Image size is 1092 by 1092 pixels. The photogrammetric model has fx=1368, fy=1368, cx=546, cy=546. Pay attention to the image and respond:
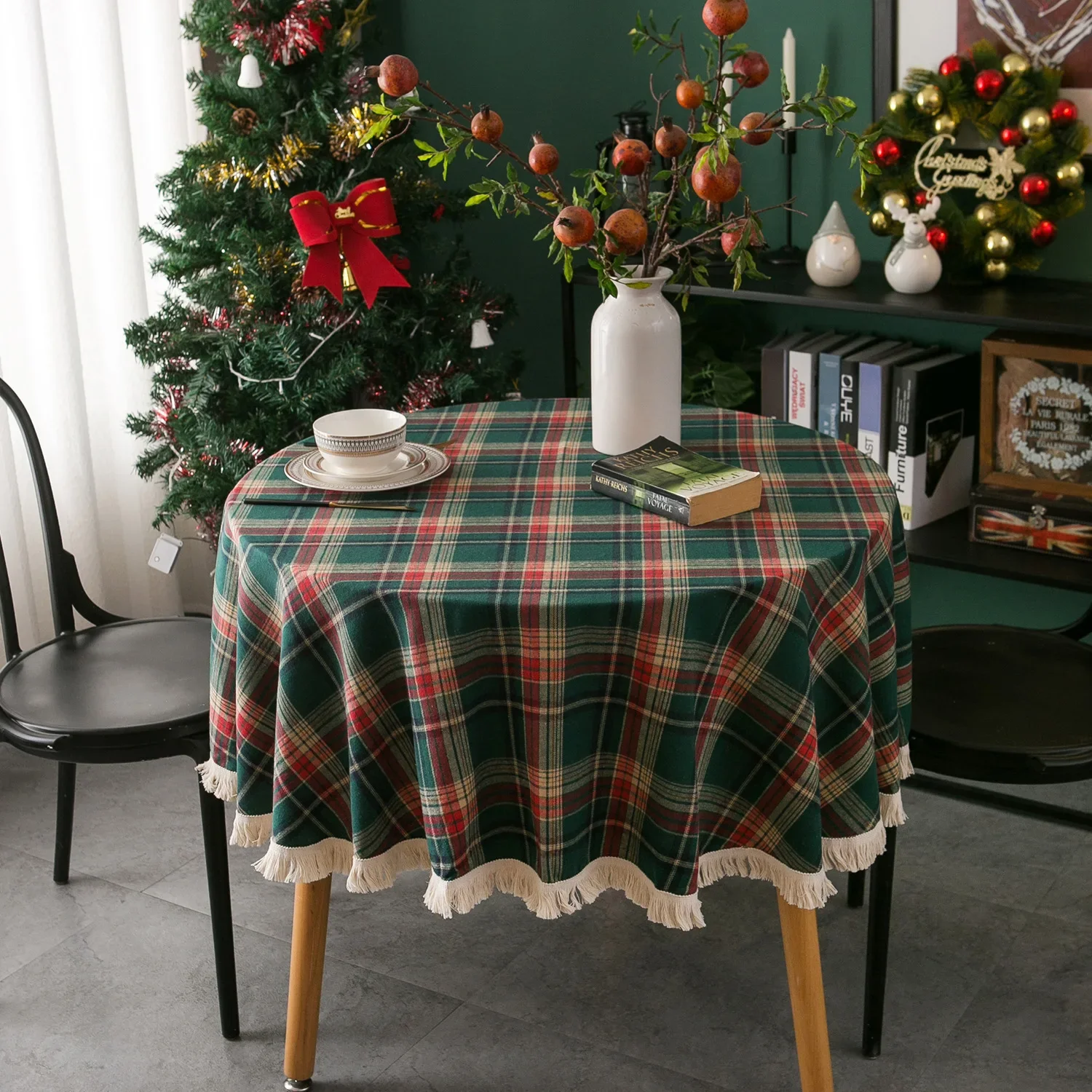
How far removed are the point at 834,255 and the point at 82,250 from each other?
145 centimetres

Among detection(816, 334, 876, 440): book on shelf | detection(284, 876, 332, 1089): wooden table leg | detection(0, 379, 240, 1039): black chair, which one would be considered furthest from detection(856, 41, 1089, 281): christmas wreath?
detection(284, 876, 332, 1089): wooden table leg

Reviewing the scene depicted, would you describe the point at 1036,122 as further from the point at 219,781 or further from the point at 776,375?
the point at 219,781

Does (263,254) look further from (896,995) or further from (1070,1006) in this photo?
(1070,1006)

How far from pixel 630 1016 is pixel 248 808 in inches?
25.7

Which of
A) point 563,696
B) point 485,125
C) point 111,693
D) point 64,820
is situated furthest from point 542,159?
point 64,820

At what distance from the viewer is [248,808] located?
1609 mm

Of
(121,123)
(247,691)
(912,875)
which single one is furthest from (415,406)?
(912,875)

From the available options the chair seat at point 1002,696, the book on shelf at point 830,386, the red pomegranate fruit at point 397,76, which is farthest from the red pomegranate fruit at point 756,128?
the book on shelf at point 830,386

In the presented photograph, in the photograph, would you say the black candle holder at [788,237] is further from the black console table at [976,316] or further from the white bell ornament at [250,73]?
the white bell ornament at [250,73]

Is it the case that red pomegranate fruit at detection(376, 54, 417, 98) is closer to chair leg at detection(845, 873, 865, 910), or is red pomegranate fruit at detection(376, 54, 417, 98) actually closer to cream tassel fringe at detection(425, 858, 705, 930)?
cream tassel fringe at detection(425, 858, 705, 930)

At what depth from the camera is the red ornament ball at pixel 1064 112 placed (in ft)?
7.52

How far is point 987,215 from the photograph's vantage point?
2404 mm

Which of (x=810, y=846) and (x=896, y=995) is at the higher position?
(x=810, y=846)

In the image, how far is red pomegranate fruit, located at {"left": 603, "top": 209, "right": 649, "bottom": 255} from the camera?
62.8 inches
